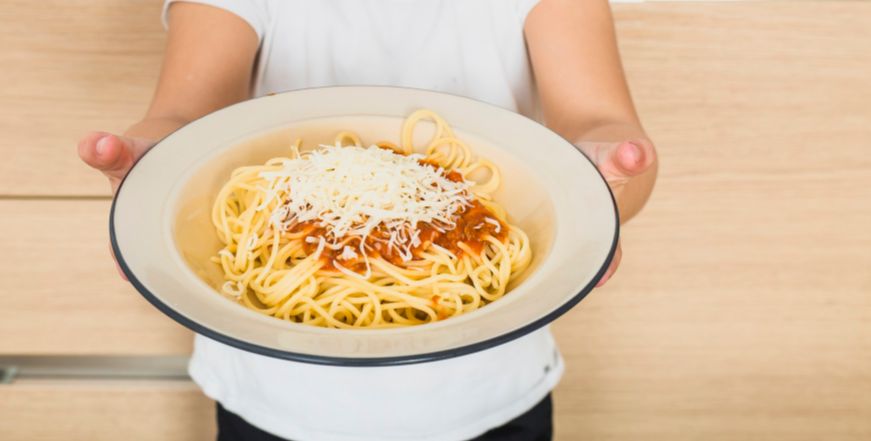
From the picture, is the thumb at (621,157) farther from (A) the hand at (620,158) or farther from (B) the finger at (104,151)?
(B) the finger at (104,151)

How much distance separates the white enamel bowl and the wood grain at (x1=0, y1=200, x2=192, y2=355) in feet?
2.60

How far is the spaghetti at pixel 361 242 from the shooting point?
26.7 inches

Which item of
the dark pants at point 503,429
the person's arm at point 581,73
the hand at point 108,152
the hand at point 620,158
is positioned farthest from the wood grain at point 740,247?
the hand at point 108,152

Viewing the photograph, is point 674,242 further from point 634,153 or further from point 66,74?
point 66,74

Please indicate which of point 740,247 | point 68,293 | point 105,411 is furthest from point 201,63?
point 740,247

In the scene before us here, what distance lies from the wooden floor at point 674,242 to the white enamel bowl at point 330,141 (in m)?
0.68

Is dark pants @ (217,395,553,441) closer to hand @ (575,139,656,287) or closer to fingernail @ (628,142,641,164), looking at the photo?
hand @ (575,139,656,287)

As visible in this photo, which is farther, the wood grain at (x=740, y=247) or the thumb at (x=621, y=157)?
the wood grain at (x=740, y=247)

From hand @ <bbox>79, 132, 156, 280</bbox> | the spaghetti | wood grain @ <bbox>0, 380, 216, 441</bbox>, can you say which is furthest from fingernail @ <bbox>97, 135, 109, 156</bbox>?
wood grain @ <bbox>0, 380, 216, 441</bbox>

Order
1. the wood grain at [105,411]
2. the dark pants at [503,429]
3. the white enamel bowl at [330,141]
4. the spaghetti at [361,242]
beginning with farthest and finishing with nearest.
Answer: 1. the wood grain at [105,411]
2. the dark pants at [503,429]
3. the spaghetti at [361,242]
4. the white enamel bowl at [330,141]

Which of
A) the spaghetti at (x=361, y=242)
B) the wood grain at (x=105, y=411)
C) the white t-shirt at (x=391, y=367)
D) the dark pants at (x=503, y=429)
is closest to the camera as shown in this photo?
the spaghetti at (x=361, y=242)

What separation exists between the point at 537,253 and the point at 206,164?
0.32 metres

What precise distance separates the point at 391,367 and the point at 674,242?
834 millimetres

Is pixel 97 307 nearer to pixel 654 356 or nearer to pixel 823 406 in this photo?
pixel 654 356
